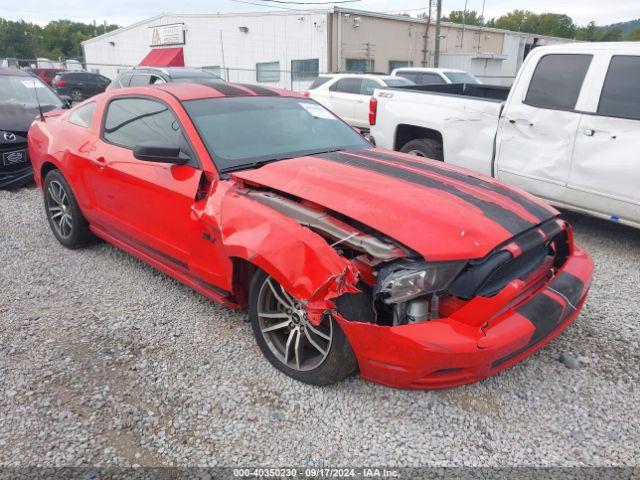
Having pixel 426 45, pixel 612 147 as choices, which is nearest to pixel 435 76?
pixel 612 147

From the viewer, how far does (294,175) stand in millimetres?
3092

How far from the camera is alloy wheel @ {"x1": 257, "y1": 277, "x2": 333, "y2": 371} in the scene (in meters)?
2.74

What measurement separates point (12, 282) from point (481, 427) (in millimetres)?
3830

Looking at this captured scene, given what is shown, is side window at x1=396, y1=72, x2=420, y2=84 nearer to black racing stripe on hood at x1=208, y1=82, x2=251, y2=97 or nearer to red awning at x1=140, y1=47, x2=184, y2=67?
black racing stripe on hood at x1=208, y1=82, x2=251, y2=97

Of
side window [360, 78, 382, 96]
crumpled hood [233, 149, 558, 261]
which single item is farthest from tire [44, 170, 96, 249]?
side window [360, 78, 382, 96]

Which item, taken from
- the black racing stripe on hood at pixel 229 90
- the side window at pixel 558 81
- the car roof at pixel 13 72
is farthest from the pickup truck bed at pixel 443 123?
the car roof at pixel 13 72

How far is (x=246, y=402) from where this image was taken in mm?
2732

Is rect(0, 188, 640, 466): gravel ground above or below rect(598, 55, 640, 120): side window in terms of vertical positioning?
below

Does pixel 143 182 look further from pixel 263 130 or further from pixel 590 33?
pixel 590 33

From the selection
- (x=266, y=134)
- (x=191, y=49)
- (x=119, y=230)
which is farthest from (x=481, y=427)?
(x=191, y=49)

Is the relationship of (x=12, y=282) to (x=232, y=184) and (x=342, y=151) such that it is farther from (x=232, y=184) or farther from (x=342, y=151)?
(x=342, y=151)

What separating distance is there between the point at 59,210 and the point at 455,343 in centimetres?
420

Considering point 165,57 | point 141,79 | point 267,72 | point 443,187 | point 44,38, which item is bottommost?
point 267,72

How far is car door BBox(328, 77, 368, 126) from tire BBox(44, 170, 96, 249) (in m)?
7.53
